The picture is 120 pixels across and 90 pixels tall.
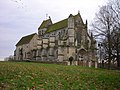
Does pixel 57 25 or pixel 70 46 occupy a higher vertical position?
pixel 57 25

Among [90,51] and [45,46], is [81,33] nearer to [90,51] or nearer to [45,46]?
[90,51]

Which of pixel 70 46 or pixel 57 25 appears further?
pixel 57 25

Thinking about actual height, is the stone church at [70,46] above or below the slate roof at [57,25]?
below

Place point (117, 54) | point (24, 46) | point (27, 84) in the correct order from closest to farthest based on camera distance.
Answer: point (27, 84) < point (117, 54) < point (24, 46)

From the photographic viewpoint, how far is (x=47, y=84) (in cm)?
1237

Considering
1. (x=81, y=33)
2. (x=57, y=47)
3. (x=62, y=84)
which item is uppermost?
(x=81, y=33)

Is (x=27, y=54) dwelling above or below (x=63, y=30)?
below

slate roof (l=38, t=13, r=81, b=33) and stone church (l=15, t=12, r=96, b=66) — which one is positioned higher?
slate roof (l=38, t=13, r=81, b=33)

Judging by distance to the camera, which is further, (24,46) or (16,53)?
(16,53)

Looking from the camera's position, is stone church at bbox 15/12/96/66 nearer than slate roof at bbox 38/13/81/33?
Yes

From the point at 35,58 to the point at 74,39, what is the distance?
1523 cm

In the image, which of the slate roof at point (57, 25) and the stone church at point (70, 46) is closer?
the stone church at point (70, 46)

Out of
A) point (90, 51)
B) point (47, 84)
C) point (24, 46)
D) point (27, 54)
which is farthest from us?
point (24, 46)

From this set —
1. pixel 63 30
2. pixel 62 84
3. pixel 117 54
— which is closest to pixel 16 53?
pixel 63 30
